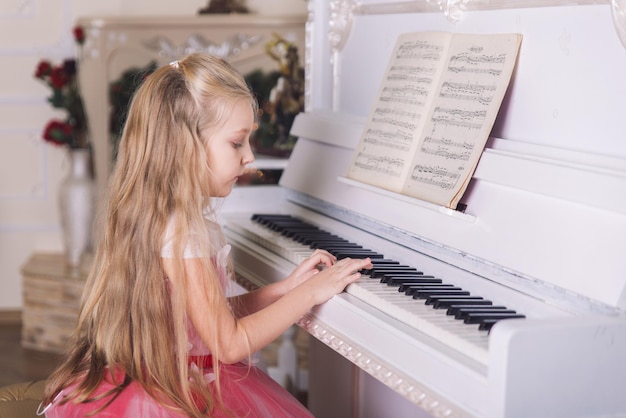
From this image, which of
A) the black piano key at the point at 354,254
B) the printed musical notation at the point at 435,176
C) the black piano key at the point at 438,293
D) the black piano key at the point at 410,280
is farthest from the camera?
the black piano key at the point at 354,254

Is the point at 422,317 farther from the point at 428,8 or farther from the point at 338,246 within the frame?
the point at 428,8

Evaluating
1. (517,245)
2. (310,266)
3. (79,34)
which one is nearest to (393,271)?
(310,266)

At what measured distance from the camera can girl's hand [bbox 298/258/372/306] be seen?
193 centimetres

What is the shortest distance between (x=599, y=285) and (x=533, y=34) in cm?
61

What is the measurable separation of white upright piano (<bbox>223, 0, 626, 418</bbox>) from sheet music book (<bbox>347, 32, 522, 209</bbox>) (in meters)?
0.04

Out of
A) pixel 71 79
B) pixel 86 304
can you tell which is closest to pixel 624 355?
pixel 86 304

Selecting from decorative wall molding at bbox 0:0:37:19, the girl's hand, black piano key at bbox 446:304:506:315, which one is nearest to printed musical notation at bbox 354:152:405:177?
the girl's hand

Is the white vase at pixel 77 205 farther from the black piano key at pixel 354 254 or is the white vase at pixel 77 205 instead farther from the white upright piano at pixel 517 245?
the black piano key at pixel 354 254

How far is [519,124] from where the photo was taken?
1.98 metres

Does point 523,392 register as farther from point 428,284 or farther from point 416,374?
point 428,284

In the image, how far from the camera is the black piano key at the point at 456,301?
5.69 ft

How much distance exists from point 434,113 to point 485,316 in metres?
0.64

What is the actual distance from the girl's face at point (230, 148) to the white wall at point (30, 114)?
2783 mm

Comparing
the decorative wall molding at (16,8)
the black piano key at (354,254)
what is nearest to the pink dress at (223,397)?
the black piano key at (354,254)
